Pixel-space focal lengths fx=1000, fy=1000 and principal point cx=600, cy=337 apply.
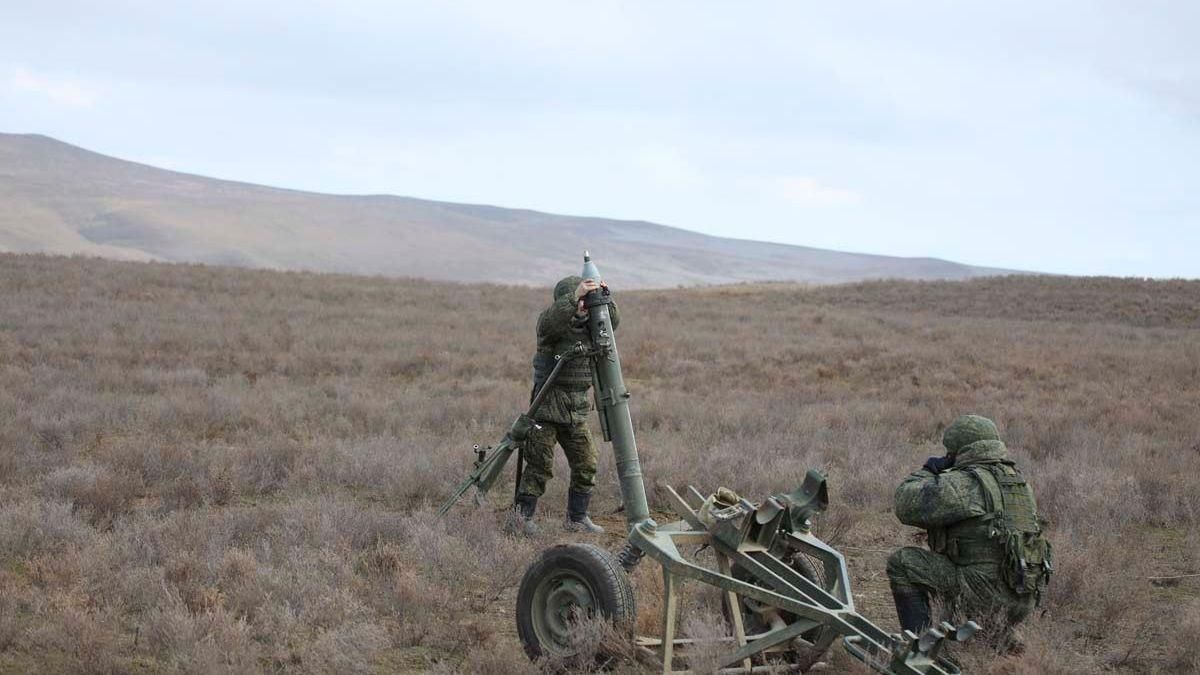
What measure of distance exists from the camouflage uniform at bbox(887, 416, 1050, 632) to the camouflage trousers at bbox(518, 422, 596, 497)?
3.13 m

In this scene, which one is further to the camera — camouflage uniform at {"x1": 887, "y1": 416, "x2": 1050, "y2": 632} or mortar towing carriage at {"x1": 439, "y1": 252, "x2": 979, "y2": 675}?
camouflage uniform at {"x1": 887, "y1": 416, "x2": 1050, "y2": 632}

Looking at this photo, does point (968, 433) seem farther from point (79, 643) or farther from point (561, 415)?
point (79, 643)

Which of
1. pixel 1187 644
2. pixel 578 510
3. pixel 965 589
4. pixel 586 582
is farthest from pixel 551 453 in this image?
pixel 1187 644

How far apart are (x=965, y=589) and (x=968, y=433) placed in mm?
826

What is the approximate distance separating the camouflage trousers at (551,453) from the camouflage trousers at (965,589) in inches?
124

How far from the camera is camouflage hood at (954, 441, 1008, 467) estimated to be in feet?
17.2

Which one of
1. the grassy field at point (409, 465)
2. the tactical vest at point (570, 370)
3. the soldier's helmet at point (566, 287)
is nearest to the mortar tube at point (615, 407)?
Result: the grassy field at point (409, 465)

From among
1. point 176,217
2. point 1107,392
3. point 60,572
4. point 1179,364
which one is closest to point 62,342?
point 60,572

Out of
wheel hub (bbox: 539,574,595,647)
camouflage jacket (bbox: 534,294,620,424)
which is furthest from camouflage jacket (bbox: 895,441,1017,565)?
camouflage jacket (bbox: 534,294,620,424)

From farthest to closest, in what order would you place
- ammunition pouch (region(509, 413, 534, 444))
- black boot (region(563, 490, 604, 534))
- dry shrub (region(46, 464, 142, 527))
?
black boot (region(563, 490, 604, 534)) → dry shrub (region(46, 464, 142, 527)) → ammunition pouch (region(509, 413, 534, 444))

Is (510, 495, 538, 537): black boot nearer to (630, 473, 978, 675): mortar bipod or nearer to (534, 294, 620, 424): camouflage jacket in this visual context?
(534, 294, 620, 424): camouflage jacket

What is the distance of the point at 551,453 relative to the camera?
8.10 metres

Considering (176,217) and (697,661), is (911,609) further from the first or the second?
(176,217)

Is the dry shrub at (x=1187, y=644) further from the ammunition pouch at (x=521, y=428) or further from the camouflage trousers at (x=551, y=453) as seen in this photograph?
Result: the ammunition pouch at (x=521, y=428)
